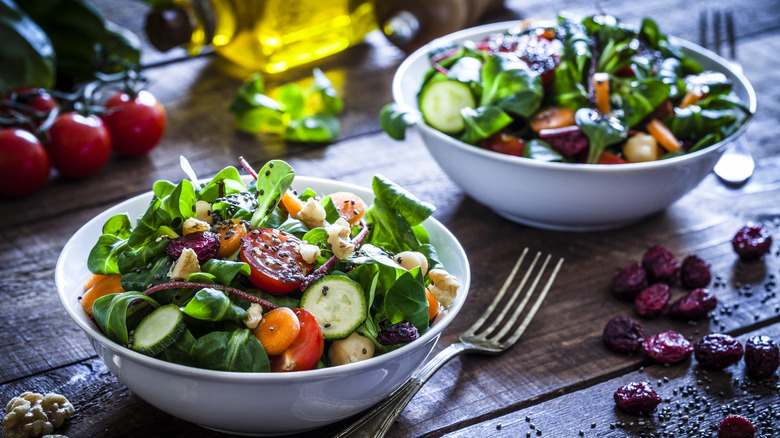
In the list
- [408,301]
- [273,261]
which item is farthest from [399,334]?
[273,261]

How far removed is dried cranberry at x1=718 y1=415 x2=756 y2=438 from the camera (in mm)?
902

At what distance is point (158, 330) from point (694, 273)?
Answer: 815 mm

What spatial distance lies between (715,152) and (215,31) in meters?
1.10

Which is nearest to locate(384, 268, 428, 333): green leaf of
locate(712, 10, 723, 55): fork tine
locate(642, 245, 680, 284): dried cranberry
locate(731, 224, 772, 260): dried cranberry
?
Result: locate(642, 245, 680, 284): dried cranberry

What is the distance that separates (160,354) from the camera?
2.63 feet

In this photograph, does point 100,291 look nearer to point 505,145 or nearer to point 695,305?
point 505,145

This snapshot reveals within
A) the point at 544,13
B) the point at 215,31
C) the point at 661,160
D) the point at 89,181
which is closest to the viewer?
the point at 661,160

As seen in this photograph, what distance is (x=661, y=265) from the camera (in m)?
1.21

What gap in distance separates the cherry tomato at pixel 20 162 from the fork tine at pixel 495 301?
84 centimetres

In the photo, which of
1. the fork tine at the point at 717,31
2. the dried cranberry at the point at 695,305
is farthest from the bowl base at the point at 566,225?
the fork tine at the point at 717,31

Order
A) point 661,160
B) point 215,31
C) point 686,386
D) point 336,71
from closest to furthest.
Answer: point 686,386
point 661,160
point 215,31
point 336,71

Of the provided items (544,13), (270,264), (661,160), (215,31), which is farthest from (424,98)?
(544,13)

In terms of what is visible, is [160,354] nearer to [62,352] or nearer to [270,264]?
[270,264]

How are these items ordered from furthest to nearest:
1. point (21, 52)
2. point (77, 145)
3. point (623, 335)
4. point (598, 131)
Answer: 1. point (21, 52)
2. point (77, 145)
3. point (598, 131)
4. point (623, 335)
